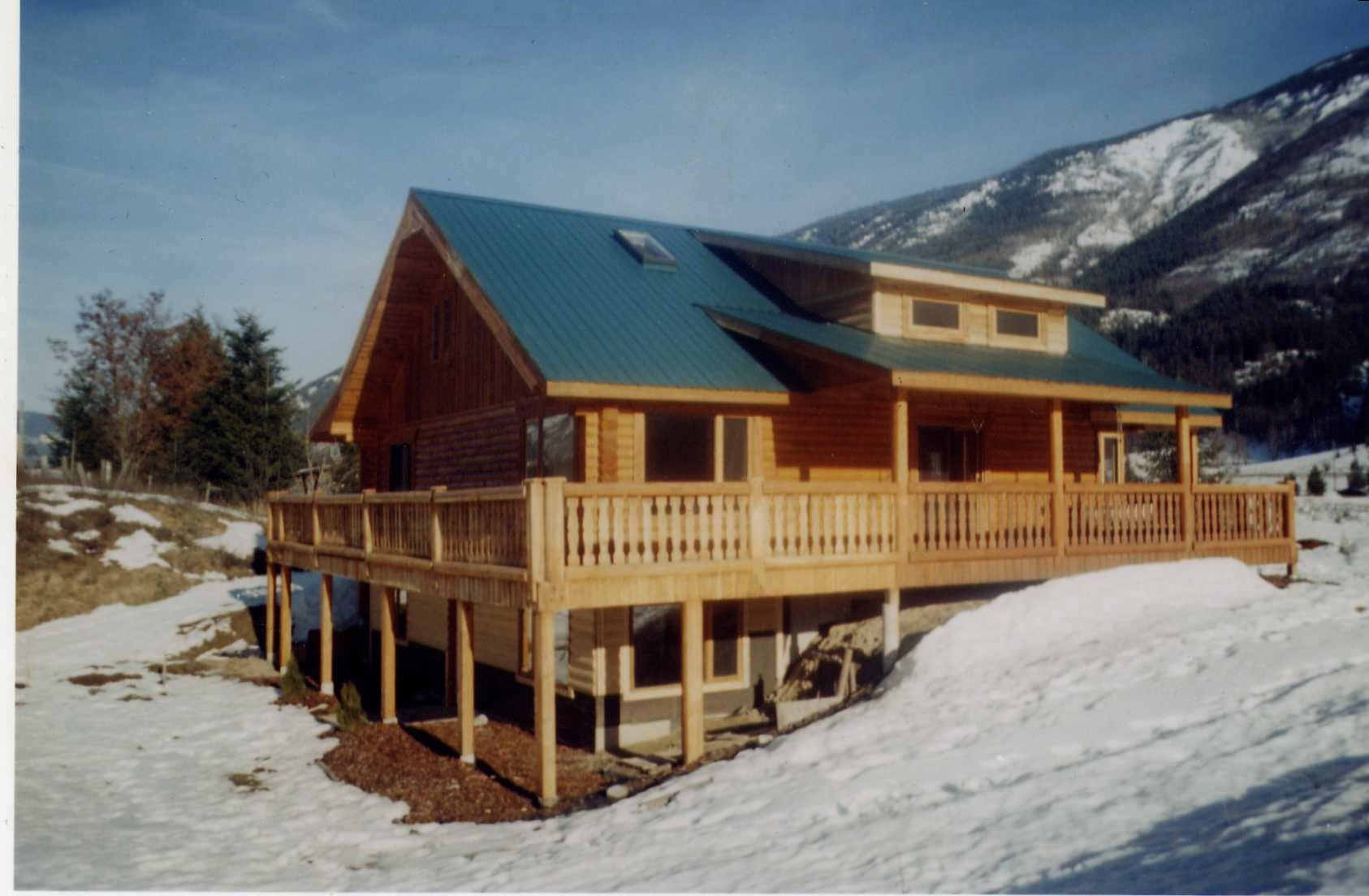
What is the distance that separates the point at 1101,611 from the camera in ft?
43.3

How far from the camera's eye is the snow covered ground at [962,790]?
7258 millimetres

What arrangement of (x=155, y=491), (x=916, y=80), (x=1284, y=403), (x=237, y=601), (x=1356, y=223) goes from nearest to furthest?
1. (x=916, y=80)
2. (x=237, y=601)
3. (x=155, y=491)
4. (x=1284, y=403)
5. (x=1356, y=223)

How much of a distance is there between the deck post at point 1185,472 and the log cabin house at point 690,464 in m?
0.05

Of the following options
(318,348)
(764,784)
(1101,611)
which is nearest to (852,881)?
(764,784)

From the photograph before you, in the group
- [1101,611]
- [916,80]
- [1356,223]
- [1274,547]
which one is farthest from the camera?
[1356,223]

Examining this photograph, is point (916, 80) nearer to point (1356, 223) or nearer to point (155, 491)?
point (155, 491)

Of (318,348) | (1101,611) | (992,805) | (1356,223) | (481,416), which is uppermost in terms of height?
(1356,223)

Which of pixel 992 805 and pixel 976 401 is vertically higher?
pixel 976 401

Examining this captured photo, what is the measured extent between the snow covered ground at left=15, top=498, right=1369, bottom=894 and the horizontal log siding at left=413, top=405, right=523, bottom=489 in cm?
457

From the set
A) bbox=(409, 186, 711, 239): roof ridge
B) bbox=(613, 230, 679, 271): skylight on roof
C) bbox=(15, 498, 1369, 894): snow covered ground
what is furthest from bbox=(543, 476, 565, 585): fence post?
bbox=(409, 186, 711, 239): roof ridge

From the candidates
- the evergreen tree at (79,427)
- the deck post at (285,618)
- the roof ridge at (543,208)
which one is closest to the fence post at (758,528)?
the roof ridge at (543,208)

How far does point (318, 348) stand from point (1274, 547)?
881 inches

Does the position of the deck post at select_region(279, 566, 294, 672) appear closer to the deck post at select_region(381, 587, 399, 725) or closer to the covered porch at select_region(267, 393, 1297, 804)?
the covered porch at select_region(267, 393, 1297, 804)

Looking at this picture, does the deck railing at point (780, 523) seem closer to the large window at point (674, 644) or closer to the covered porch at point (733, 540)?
the covered porch at point (733, 540)
